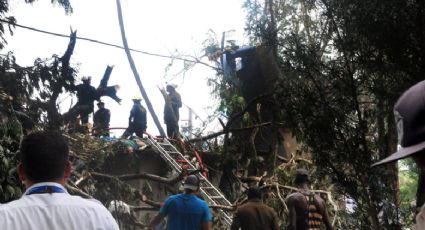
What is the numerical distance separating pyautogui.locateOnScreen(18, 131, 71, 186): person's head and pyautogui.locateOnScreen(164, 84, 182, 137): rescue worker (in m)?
10.6

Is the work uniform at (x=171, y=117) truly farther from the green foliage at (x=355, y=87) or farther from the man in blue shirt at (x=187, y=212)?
the green foliage at (x=355, y=87)

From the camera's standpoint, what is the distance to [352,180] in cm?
422

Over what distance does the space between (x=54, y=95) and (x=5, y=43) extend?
3.33 ft

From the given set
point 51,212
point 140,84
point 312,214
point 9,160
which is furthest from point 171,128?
point 51,212

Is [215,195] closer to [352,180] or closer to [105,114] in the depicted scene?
[105,114]

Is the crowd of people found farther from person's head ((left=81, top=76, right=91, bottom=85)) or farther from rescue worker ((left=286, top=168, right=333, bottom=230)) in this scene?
person's head ((left=81, top=76, right=91, bottom=85))

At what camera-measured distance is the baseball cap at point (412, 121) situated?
129 centimetres

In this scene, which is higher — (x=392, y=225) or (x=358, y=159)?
(x=358, y=159)

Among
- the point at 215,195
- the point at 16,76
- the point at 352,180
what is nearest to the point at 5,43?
the point at 16,76

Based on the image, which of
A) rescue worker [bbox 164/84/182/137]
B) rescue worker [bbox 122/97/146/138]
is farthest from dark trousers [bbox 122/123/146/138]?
rescue worker [bbox 164/84/182/137]

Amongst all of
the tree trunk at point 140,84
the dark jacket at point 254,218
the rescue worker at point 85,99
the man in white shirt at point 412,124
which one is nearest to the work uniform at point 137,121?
the rescue worker at point 85,99

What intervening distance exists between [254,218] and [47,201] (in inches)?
165

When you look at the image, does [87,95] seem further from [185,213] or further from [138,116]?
[185,213]

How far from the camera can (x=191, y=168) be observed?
10.6 meters
